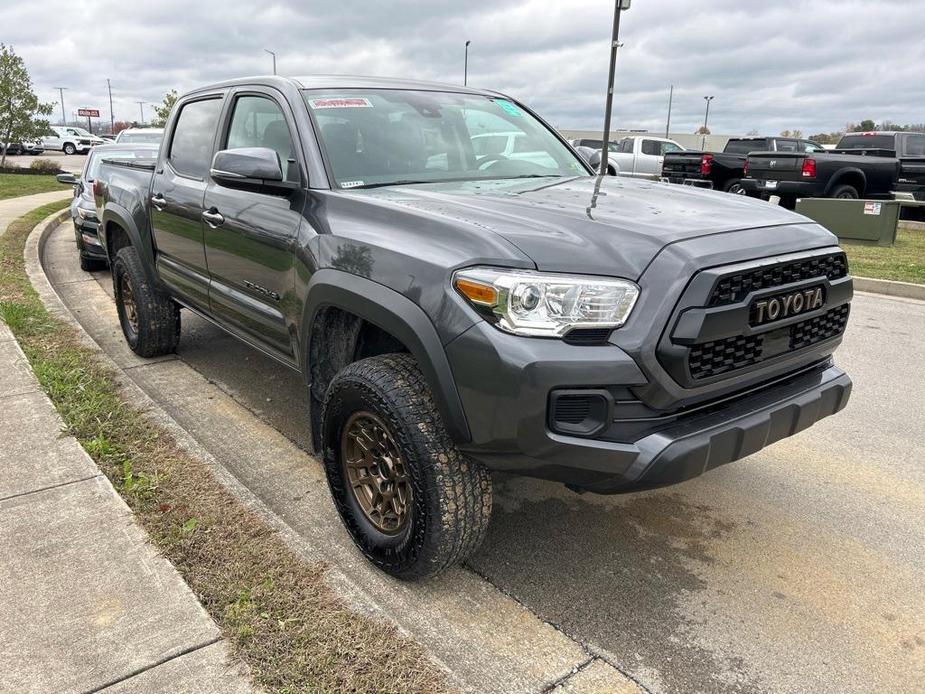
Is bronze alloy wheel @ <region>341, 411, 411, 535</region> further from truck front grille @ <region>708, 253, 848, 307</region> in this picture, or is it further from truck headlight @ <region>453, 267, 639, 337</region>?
truck front grille @ <region>708, 253, 848, 307</region>

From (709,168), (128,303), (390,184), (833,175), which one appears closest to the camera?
(390,184)

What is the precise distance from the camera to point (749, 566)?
2.91 m

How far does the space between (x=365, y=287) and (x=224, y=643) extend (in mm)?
1261

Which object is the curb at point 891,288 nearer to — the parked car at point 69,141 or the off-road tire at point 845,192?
the off-road tire at point 845,192

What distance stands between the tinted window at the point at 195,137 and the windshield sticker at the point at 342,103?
3.62ft

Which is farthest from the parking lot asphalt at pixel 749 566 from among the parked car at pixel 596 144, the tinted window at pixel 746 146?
the parked car at pixel 596 144

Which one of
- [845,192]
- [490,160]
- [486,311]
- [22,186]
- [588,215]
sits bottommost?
[22,186]

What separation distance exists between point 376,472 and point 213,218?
1.88m

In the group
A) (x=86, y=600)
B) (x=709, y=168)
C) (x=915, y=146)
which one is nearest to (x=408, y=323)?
(x=86, y=600)

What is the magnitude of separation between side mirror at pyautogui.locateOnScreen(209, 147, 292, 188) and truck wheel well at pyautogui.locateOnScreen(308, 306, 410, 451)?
0.64 m

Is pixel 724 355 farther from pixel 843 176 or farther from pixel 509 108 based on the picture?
pixel 843 176

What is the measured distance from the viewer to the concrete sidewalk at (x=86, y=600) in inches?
85.3

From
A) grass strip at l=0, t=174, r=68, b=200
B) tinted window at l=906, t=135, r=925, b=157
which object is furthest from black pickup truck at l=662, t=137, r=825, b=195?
grass strip at l=0, t=174, r=68, b=200

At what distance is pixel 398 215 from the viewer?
106 inches
